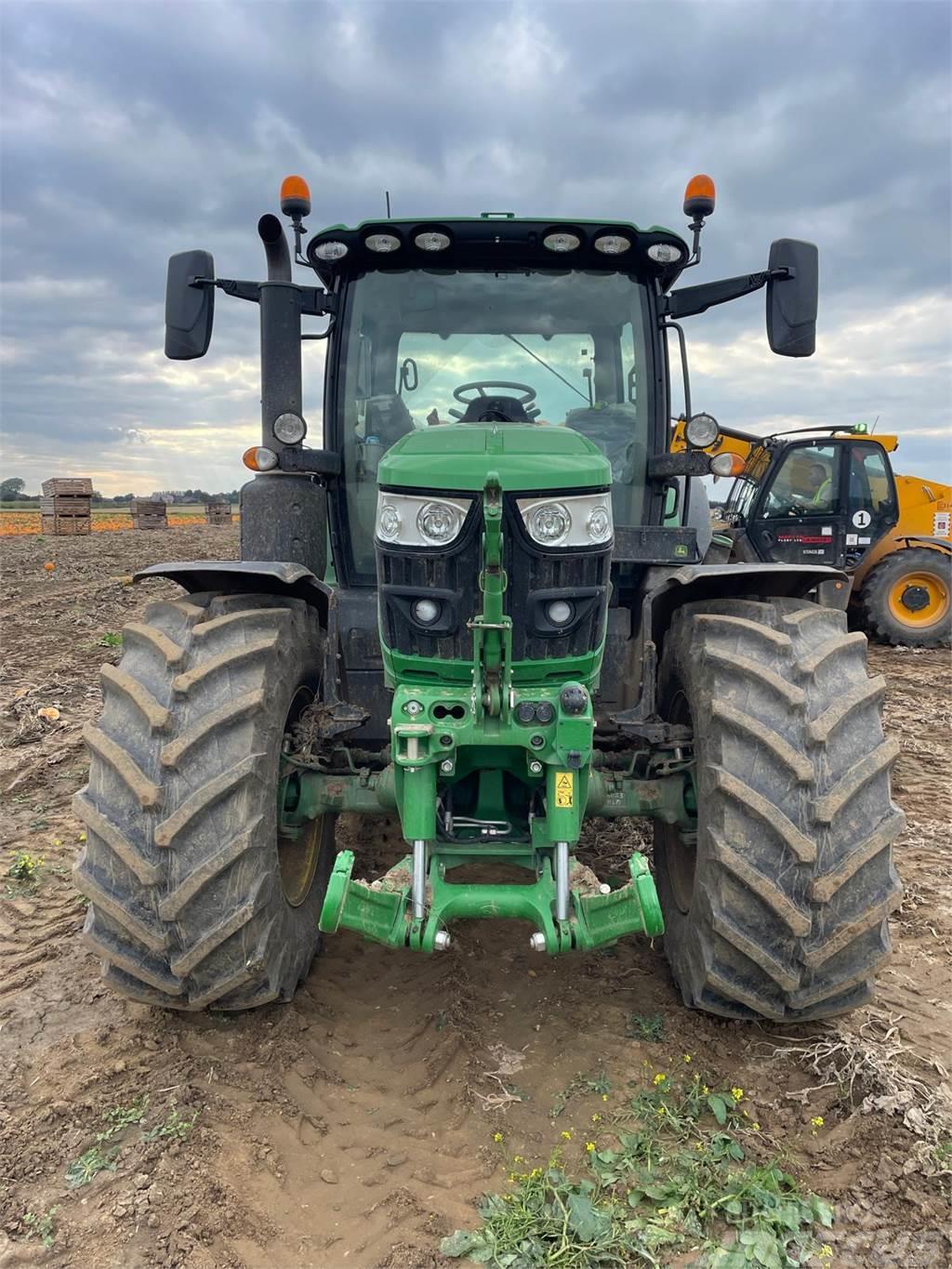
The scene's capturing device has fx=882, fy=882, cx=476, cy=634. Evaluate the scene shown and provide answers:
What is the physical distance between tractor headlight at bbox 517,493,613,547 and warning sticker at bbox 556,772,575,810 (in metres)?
0.72

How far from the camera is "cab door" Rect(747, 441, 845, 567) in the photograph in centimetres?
1138

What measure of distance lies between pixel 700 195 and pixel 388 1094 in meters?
3.61

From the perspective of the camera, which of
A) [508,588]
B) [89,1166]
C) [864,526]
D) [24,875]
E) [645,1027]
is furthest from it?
[864,526]

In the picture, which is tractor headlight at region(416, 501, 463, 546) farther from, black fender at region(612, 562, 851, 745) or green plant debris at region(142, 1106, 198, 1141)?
green plant debris at region(142, 1106, 198, 1141)

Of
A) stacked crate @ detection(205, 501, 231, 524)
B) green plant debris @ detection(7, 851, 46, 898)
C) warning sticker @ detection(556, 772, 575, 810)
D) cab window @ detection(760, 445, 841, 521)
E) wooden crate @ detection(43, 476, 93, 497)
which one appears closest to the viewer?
warning sticker @ detection(556, 772, 575, 810)

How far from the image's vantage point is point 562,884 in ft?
8.59

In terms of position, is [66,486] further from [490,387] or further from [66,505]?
[490,387]

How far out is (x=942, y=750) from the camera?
6.75 meters

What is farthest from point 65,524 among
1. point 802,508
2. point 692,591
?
point 692,591

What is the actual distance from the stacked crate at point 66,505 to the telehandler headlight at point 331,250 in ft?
79.7

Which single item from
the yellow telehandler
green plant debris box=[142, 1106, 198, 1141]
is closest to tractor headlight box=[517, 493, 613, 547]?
green plant debris box=[142, 1106, 198, 1141]

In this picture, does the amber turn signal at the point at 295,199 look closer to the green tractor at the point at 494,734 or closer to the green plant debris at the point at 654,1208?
the green tractor at the point at 494,734

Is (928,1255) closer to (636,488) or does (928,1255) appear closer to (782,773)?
(782,773)

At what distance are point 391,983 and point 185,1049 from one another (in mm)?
807
